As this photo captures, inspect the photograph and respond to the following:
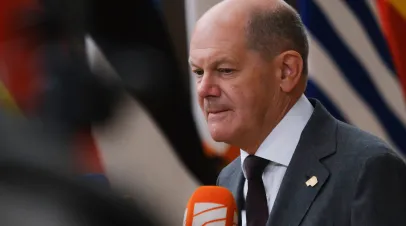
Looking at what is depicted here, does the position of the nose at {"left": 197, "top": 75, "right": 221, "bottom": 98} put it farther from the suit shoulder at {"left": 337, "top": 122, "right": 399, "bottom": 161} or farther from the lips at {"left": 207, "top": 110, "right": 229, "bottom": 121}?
the suit shoulder at {"left": 337, "top": 122, "right": 399, "bottom": 161}

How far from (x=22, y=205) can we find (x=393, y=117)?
2.09 meters

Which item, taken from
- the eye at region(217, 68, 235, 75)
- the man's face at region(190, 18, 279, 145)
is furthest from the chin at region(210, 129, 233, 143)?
the eye at region(217, 68, 235, 75)

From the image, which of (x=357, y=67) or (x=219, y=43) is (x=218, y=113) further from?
(x=357, y=67)

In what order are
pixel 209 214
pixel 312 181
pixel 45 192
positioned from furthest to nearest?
pixel 312 181 < pixel 209 214 < pixel 45 192

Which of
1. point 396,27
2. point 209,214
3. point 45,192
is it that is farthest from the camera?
point 396,27

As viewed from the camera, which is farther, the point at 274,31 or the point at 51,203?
the point at 274,31

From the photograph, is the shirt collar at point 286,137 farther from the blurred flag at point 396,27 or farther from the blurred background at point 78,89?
the blurred flag at point 396,27

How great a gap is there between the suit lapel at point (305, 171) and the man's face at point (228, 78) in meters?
0.11

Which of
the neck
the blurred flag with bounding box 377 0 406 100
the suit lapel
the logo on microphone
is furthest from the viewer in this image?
the blurred flag with bounding box 377 0 406 100

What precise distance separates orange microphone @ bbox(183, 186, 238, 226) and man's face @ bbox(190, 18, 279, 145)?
0.14 m

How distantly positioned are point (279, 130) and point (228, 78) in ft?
0.52

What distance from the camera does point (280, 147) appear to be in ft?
3.83

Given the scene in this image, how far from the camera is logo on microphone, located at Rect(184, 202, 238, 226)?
96 centimetres

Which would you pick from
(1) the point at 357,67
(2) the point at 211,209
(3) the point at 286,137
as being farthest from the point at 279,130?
(1) the point at 357,67
